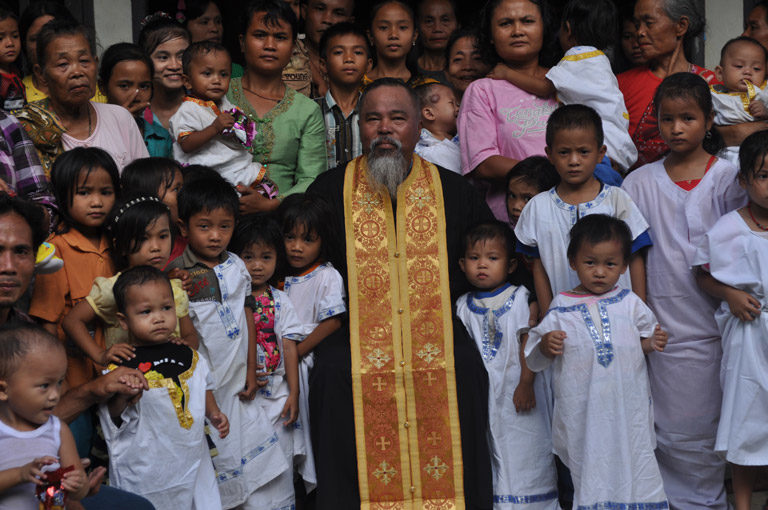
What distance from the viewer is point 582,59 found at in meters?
5.39

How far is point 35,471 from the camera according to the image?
10.4 ft

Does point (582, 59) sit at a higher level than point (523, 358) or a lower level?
higher

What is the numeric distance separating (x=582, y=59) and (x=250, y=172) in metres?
1.95

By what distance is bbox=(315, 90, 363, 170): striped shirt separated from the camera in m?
5.90

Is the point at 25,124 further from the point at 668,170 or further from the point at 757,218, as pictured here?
the point at 757,218

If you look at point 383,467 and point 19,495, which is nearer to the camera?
point 19,495

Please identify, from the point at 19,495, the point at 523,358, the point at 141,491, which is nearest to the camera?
the point at 19,495

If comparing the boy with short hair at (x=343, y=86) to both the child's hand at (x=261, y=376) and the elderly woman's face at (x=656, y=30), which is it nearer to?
the child's hand at (x=261, y=376)

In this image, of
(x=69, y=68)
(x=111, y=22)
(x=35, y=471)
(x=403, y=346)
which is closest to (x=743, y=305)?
(x=403, y=346)

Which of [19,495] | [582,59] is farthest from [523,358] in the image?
[19,495]

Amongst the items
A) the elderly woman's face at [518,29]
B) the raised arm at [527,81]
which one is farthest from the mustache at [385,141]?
the elderly woman's face at [518,29]

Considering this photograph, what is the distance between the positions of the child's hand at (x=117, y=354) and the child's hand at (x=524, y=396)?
75.1 inches

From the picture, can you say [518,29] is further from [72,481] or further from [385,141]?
[72,481]

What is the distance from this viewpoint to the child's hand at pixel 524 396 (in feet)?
15.8
